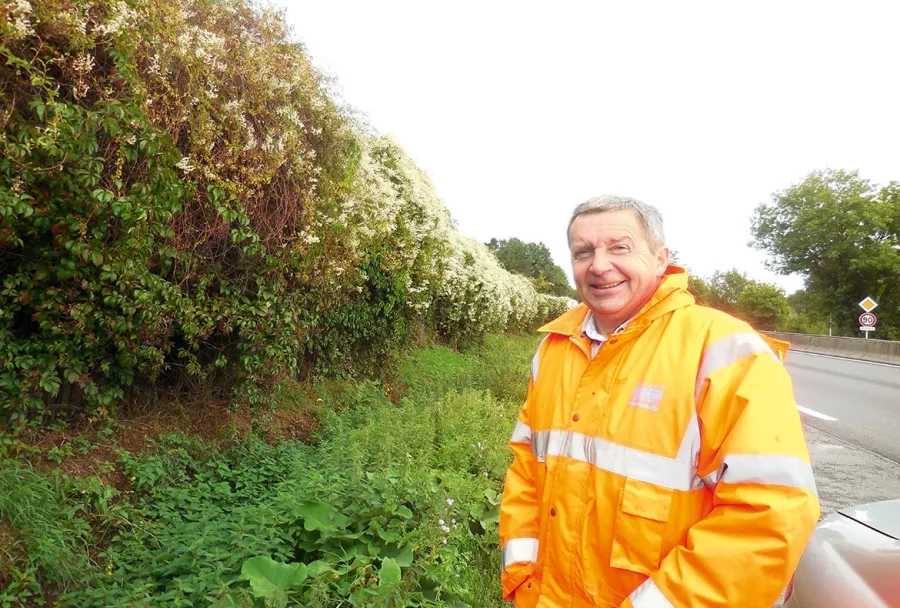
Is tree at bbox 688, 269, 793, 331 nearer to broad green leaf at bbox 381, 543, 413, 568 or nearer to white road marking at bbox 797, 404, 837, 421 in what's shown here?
white road marking at bbox 797, 404, 837, 421

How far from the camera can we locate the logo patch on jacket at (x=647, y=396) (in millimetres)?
1640

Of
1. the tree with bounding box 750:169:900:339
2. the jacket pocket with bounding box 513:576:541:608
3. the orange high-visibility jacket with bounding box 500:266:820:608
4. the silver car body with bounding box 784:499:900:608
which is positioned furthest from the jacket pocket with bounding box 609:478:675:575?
the tree with bounding box 750:169:900:339

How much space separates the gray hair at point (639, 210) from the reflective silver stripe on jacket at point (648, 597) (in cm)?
104

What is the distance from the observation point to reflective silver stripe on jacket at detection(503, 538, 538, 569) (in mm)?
2031

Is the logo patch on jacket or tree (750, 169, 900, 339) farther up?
tree (750, 169, 900, 339)

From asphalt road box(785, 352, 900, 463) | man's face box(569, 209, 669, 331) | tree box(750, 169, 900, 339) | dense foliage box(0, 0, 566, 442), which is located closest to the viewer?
man's face box(569, 209, 669, 331)

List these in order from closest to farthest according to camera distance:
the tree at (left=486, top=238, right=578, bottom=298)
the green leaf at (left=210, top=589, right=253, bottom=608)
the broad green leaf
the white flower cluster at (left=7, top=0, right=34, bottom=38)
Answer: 1. the green leaf at (left=210, top=589, right=253, bottom=608)
2. the white flower cluster at (left=7, top=0, right=34, bottom=38)
3. the broad green leaf
4. the tree at (left=486, top=238, right=578, bottom=298)

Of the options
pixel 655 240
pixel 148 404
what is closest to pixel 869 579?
pixel 655 240

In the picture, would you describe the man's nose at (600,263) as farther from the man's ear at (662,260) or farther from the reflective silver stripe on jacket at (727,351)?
the reflective silver stripe on jacket at (727,351)

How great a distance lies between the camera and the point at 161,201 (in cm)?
406

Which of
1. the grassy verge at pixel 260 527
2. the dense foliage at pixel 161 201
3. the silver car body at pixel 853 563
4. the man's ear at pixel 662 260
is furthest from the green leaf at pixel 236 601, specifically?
the dense foliage at pixel 161 201

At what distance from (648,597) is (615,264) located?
0.98m

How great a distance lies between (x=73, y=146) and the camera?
3.46 meters

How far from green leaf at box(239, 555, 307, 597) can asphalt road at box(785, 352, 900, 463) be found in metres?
7.31
